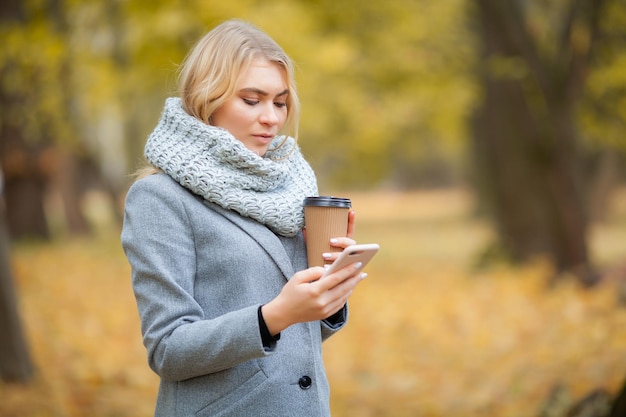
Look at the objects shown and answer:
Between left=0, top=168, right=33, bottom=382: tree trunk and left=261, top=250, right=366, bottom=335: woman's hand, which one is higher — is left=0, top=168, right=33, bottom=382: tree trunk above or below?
below

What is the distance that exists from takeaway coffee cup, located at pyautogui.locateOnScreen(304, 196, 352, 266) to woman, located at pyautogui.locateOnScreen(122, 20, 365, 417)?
0.11 feet

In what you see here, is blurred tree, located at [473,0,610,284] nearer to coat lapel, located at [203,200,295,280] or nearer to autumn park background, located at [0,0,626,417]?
autumn park background, located at [0,0,626,417]

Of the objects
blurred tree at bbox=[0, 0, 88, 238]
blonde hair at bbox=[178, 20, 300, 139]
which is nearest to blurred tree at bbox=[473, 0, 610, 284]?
blurred tree at bbox=[0, 0, 88, 238]

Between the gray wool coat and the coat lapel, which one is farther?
the coat lapel

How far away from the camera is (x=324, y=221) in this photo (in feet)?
7.21

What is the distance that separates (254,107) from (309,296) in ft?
1.93

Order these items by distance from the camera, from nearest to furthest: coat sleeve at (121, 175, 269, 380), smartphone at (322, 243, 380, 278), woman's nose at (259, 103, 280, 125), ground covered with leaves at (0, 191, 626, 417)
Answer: smartphone at (322, 243, 380, 278)
coat sleeve at (121, 175, 269, 380)
woman's nose at (259, 103, 280, 125)
ground covered with leaves at (0, 191, 626, 417)

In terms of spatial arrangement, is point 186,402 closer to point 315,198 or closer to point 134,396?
point 315,198

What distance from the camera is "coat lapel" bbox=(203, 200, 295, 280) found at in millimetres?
2232

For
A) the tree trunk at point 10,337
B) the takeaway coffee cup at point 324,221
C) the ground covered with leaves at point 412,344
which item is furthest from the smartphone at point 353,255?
the tree trunk at point 10,337

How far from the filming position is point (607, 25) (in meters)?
10.3

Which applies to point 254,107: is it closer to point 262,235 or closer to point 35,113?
point 262,235

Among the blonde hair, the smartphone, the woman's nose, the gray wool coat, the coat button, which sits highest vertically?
the blonde hair

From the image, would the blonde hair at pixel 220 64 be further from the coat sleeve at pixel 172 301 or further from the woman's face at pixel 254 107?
the coat sleeve at pixel 172 301
